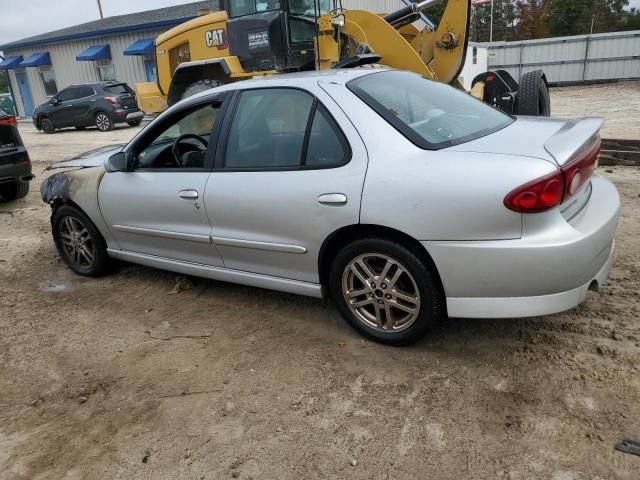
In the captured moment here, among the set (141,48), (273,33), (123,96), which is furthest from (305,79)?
(141,48)

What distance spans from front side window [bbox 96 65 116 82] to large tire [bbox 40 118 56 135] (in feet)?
24.9

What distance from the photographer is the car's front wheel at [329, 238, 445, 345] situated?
2.89 meters

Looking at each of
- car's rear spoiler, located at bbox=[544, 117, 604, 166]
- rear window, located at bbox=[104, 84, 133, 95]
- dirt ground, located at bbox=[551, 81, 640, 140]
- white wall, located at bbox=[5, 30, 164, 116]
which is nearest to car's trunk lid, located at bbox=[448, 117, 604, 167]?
car's rear spoiler, located at bbox=[544, 117, 604, 166]

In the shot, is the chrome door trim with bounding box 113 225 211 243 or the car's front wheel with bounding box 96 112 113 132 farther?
the car's front wheel with bounding box 96 112 113 132

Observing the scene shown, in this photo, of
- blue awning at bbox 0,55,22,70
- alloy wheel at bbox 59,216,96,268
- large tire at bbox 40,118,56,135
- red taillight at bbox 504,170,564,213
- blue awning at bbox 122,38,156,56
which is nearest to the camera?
red taillight at bbox 504,170,564,213

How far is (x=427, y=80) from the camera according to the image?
382 cm

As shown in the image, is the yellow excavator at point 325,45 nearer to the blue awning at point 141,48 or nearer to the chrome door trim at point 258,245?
the chrome door trim at point 258,245

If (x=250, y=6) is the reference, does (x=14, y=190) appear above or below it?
below

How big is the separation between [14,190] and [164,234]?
5329 mm

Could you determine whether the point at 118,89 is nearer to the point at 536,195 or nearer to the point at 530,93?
the point at 530,93

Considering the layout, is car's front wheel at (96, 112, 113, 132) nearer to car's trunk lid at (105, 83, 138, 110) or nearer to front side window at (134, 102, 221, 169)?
car's trunk lid at (105, 83, 138, 110)

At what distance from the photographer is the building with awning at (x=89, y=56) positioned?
23.8m

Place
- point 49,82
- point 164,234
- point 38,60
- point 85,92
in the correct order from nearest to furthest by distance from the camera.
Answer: point 164,234, point 85,92, point 38,60, point 49,82

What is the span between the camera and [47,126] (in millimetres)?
18938
